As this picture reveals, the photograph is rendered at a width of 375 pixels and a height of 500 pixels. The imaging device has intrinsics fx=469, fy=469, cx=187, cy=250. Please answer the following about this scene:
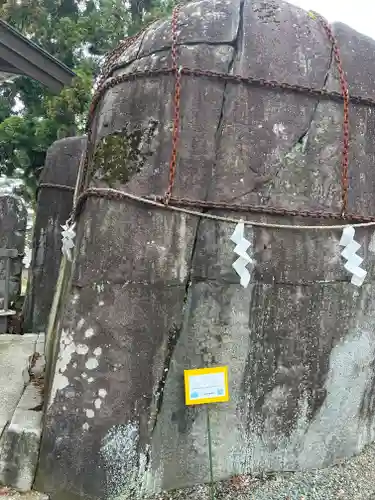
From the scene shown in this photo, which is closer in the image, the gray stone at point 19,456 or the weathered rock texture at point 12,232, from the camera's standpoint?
the gray stone at point 19,456

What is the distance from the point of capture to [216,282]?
2.47 meters

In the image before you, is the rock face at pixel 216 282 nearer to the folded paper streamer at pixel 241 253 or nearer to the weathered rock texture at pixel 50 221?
the folded paper streamer at pixel 241 253

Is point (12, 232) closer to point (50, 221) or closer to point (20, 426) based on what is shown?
point (50, 221)

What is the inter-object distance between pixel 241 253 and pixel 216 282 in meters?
0.21

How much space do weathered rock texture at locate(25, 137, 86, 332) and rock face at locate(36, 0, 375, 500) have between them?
390 centimetres

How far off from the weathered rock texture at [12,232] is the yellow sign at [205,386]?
15.0 ft

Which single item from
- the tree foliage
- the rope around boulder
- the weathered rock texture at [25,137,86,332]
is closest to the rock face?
the rope around boulder

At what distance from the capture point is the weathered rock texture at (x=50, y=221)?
21.0ft

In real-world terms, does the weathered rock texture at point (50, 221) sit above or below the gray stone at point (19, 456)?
above

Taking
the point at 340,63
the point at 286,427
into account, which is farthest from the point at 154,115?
the point at 286,427

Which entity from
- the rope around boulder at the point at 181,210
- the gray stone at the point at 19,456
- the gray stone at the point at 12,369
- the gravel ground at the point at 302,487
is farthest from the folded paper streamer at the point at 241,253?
the gray stone at the point at 12,369

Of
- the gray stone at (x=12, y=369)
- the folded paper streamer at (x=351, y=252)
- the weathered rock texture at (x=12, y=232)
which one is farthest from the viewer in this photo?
the weathered rock texture at (x=12, y=232)

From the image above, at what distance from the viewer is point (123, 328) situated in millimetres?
2367

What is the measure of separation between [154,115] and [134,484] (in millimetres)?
1889
